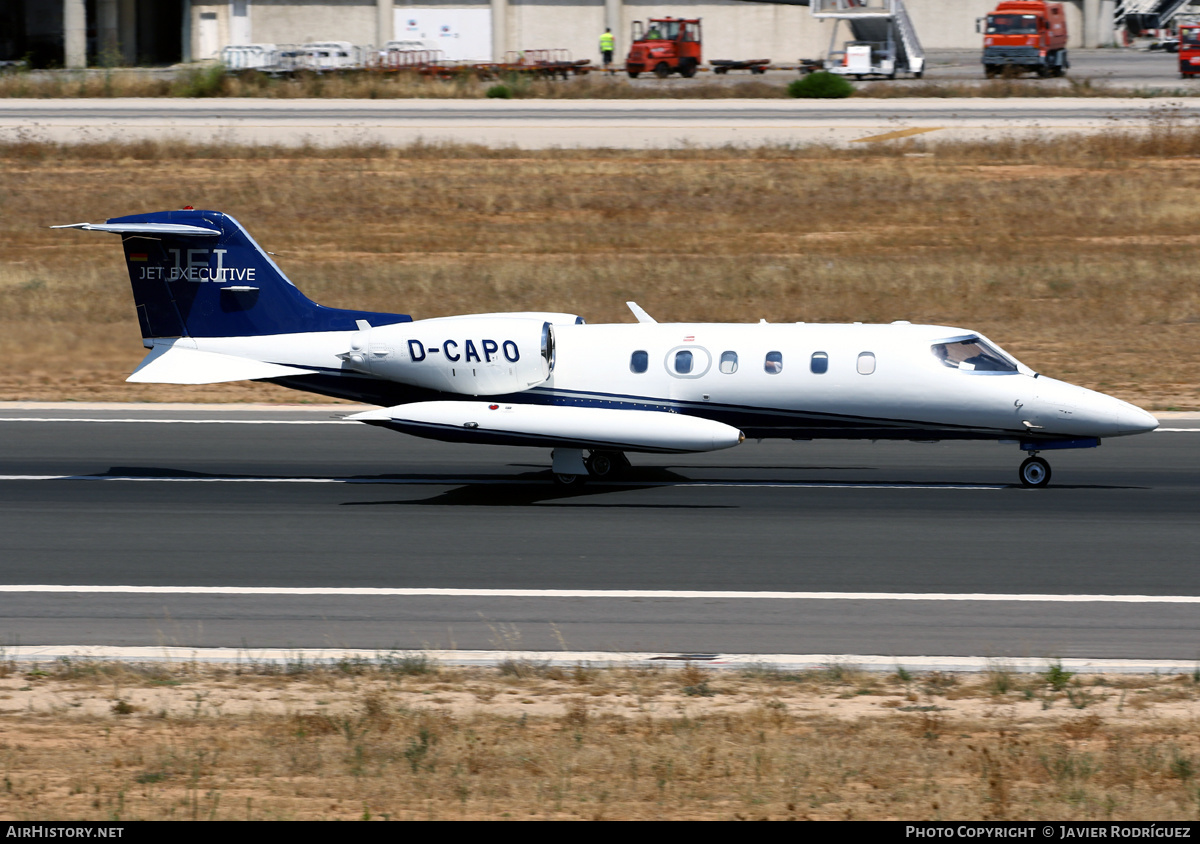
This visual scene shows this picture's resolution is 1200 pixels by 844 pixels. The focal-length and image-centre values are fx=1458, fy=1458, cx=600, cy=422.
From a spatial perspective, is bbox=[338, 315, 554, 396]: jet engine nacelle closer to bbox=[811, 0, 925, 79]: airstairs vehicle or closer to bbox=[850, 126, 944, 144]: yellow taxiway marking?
bbox=[850, 126, 944, 144]: yellow taxiway marking

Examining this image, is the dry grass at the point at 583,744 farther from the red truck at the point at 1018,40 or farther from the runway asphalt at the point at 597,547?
the red truck at the point at 1018,40

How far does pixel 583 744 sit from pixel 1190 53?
244 feet

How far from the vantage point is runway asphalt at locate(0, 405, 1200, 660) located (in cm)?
1346

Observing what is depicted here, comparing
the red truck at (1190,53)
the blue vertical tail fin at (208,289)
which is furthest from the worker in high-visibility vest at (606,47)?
the blue vertical tail fin at (208,289)

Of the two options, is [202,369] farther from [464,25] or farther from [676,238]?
[464,25]

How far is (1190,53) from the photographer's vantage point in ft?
245

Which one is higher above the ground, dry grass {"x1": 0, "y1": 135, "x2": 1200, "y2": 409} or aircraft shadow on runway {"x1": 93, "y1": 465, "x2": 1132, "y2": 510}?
dry grass {"x1": 0, "y1": 135, "x2": 1200, "y2": 409}

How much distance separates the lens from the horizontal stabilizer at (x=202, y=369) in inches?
776

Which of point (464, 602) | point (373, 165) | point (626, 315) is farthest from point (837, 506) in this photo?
point (373, 165)

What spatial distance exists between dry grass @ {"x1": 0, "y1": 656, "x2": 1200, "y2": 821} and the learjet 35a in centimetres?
683

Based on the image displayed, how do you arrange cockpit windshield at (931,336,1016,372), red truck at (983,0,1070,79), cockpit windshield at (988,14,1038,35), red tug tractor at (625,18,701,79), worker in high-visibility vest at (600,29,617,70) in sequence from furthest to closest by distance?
worker in high-visibility vest at (600,29,617,70), red tug tractor at (625,18,701,79), red truck at (983,0,1070,79), cockpit windshield at (988,14,1038,35), cockpit windshield at (931,336,1016,372)

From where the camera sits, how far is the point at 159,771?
31.3 feet

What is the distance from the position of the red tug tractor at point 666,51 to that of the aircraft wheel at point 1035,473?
204 feet

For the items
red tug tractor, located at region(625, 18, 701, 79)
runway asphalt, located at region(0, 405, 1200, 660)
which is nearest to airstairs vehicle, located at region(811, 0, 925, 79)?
red tug tractor, located at region(625, 18, 701, 79)
